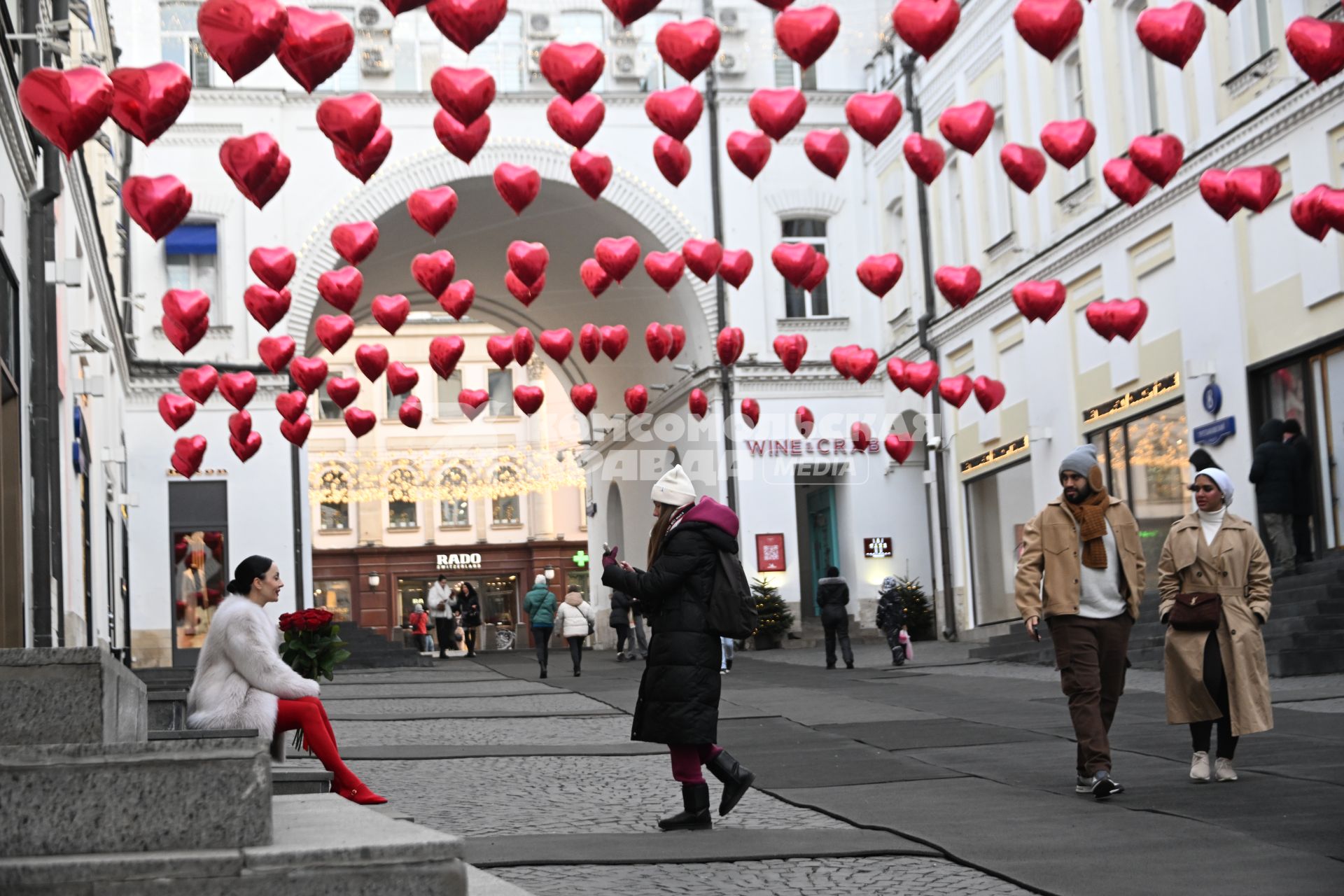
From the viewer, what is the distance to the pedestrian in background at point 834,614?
25000 mm

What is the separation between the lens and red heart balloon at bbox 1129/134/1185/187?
18047 millimetres

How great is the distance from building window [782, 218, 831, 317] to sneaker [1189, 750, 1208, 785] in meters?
27.5

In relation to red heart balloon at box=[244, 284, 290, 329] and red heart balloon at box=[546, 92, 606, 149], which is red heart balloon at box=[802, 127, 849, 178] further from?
red heart balloon at box=[244, 284, 290, 329]

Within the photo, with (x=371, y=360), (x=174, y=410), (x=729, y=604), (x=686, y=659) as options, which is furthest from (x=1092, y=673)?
(x=174, y=410)

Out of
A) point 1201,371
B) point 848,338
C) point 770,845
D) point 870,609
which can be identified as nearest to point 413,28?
point 848,338

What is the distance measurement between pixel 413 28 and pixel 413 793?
88.5 ft

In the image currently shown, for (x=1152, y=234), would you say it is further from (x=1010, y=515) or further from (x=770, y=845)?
(x=770, y=845)

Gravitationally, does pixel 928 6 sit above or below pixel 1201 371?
above

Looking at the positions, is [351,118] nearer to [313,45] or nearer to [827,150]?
[313,45]

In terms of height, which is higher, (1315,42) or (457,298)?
(1315,42)

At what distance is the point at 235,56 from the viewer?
1204cm

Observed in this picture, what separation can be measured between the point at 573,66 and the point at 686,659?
7.58m

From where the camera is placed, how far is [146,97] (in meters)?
13.1

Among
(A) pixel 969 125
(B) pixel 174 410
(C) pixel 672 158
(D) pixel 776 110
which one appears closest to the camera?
(D) pixel 776 110
